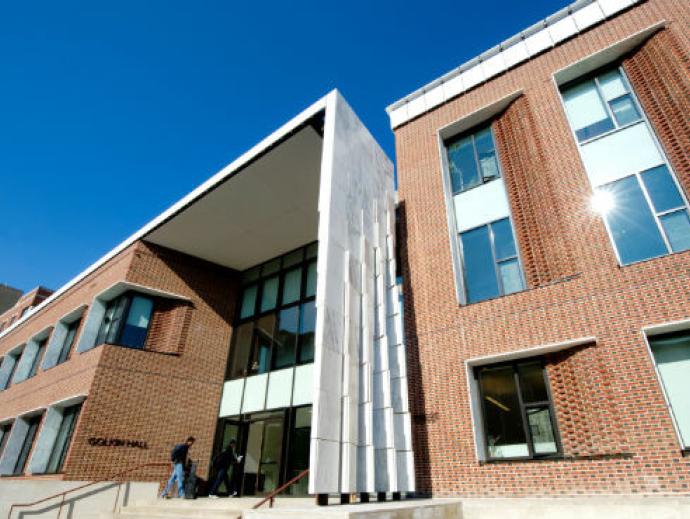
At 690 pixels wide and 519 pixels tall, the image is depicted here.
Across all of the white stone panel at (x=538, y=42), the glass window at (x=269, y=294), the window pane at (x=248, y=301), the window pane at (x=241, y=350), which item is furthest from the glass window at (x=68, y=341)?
the white stone panel at (x=538, y=42)

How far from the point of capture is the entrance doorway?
13.1 m

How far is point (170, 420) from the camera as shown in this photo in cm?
1504

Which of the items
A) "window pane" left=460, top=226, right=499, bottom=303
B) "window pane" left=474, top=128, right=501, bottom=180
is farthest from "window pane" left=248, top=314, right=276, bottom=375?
"window pane" left=474, top=128, right=501, bottom=180

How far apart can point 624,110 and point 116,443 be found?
1758cm

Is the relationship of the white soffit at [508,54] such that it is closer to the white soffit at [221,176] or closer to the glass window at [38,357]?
the white soffit at [221,176]

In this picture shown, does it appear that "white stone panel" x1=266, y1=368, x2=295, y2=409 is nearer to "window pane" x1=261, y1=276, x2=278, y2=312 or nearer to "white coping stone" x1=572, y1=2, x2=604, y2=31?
A: "window pane" x1=261, y1=276, x2=278, y2=312

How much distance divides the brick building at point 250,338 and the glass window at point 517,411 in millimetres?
1902

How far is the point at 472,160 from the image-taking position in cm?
1332

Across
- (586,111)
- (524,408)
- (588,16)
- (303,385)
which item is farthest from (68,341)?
(588,16)

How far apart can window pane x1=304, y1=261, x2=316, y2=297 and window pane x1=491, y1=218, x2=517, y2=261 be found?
23.6ft

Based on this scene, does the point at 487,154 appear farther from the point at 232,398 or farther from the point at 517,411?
the point at 232,398

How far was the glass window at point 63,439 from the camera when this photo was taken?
45.5 ft

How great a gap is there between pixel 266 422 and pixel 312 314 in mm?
4032

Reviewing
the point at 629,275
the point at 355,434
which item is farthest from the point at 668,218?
the point at 355,434
